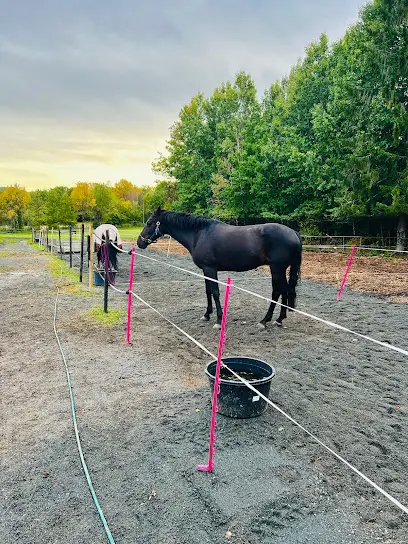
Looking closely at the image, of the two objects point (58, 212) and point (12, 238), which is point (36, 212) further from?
point (12, 238)

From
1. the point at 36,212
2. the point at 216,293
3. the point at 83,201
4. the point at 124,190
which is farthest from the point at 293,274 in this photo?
the point at 124,190

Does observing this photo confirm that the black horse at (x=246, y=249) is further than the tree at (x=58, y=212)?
A: No

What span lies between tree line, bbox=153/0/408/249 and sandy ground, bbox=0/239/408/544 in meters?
12.6

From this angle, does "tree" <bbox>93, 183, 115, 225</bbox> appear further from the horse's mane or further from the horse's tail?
the horse's tail

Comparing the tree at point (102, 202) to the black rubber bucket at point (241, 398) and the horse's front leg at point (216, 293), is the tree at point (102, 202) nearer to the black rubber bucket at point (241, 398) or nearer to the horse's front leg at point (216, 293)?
the horse's front leg at point (216, 293)

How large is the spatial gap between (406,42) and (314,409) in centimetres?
1799

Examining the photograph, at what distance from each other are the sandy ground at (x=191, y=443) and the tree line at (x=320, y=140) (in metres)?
12.6

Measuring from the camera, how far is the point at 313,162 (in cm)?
1981

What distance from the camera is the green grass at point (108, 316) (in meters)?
6.71

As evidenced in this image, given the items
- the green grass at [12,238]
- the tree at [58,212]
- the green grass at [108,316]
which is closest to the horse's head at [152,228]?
the green grass at [108,316]

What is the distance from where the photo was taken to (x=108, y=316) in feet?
23.3

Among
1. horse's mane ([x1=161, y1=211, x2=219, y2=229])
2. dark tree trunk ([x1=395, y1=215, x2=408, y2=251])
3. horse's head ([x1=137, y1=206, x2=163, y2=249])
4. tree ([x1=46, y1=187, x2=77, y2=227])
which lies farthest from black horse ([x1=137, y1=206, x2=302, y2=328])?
tree ([x1=46, y1=187, x2=77, y2=227])

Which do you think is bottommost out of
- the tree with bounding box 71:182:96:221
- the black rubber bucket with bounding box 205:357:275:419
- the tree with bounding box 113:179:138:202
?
the black rubber bucket with bounding box 205:357:275:419

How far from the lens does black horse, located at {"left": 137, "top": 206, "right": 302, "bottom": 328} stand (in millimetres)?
6383
